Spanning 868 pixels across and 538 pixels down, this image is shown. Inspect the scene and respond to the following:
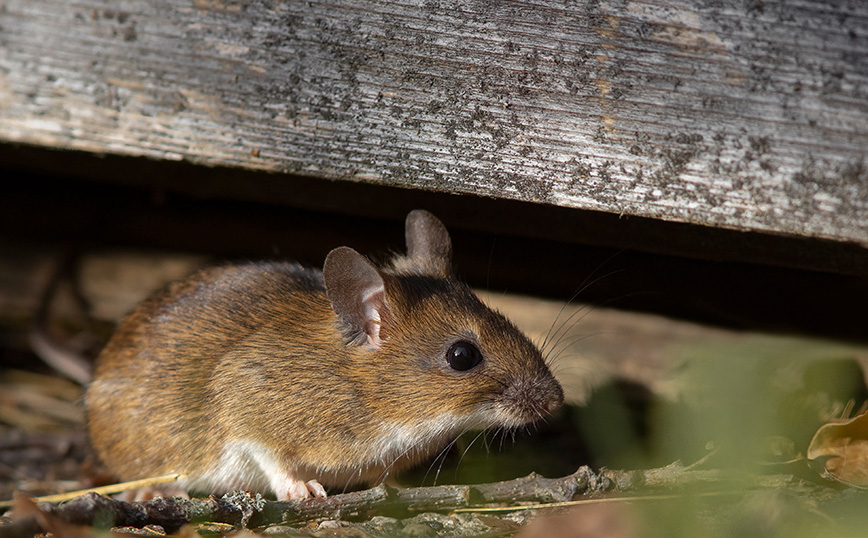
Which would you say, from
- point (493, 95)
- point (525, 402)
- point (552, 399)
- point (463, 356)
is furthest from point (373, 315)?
point (493, 95)

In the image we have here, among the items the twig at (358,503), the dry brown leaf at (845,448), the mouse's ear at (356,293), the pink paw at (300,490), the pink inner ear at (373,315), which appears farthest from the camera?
the pink inner ear at (373,315)

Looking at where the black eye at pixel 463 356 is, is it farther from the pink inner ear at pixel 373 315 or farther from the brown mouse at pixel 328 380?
the pink inner ear at pixel 373 315

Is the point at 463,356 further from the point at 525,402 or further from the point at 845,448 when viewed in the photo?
the point at 845,448

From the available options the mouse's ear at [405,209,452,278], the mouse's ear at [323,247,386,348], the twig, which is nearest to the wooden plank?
the mouse's ear at [323,247,386,348]

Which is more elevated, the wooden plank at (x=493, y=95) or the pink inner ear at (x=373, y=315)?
the wooden plank at (x=493, y=95)

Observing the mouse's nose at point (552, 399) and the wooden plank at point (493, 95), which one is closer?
the wooden plank at point (493, 95)

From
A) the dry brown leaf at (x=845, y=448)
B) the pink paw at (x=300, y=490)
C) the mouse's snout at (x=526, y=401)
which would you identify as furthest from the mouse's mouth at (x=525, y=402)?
the dry brown leaf at (x=845, y=448)

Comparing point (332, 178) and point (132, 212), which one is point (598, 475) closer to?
point (332, 178)
